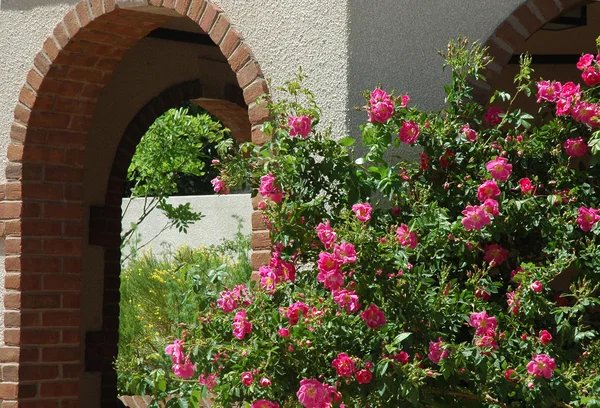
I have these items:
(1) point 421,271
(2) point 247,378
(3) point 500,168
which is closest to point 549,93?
(3) point 500,168

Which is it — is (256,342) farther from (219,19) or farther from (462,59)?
(219,19)

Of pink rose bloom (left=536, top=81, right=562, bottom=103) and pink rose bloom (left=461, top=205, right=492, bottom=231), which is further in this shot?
pink rose bloom (left=536, top=81, right=562, bottom=103)

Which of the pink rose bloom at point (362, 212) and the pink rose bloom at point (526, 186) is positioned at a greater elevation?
the pink rose bloom at point (526, 186)

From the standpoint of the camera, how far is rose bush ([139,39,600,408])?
12.2 ft

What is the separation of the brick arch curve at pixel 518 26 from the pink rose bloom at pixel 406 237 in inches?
46.1

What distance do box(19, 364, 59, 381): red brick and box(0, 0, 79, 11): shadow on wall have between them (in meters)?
2.11

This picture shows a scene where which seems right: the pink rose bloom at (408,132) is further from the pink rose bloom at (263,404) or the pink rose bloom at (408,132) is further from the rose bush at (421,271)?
the pink rose bloom at (263,404)

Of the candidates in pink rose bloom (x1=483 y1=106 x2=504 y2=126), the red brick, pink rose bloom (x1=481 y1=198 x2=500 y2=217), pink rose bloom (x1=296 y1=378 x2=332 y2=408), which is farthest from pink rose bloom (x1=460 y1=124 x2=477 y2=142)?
the red brick

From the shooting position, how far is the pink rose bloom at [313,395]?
12.1 feet

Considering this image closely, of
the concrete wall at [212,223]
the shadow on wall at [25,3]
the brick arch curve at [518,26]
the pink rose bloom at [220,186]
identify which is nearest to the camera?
the pink rose bloom at [220,186]

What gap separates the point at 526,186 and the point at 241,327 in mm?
1252

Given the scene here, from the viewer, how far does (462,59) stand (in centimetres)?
430

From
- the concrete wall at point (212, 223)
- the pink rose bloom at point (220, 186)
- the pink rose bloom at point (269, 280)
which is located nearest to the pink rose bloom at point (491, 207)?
the pink rose bloom at point (269, 280)

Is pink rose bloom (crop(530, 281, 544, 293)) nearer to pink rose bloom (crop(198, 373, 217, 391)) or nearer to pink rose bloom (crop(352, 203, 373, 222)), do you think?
pink rose bloom (crop(352, 203, 373, 222))
